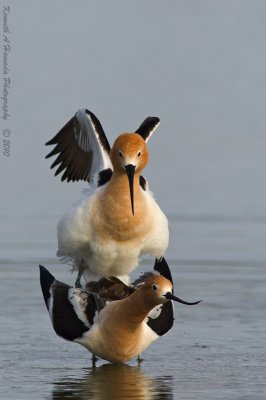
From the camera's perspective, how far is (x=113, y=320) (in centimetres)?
1159

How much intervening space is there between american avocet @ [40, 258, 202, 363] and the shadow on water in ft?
0.61

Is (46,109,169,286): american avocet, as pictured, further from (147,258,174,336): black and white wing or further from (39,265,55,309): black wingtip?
(147,258,174,336): black and white wing

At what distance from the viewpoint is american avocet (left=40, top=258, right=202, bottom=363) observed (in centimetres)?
1140

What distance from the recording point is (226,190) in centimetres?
2122

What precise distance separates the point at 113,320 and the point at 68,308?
530mm

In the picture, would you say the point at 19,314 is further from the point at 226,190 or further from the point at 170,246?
the point at 226,190

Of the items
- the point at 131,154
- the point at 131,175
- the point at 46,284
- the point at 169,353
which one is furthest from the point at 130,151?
the point at 169,353

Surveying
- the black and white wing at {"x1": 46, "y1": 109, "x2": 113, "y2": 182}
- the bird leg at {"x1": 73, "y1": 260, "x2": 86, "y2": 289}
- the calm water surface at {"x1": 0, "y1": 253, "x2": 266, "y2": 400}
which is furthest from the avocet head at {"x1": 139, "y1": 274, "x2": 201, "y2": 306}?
the black and white wing at {"x1": 46, "y1": 109, "x2": 113, "y2": 182}

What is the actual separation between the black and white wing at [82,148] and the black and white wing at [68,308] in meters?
1.72

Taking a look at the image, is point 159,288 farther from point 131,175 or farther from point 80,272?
point 80,272

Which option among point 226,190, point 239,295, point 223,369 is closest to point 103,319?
point 223,369

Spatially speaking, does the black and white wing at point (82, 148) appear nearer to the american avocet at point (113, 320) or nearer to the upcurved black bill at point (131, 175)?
the upcurved black bill at point (131, 175)

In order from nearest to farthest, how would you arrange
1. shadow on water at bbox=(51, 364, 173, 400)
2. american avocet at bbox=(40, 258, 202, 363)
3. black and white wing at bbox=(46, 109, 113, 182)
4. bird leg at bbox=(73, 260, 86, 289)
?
shadow on water at bbox=(51, 364, 173, 400), american avocet at bbox=(40, 258, 202, 363), bird leg at bbox=(73, 260, 86, 289), black and white wing at bbox=(46, 109, 113, 182)

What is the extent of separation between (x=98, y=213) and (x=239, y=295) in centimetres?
198
